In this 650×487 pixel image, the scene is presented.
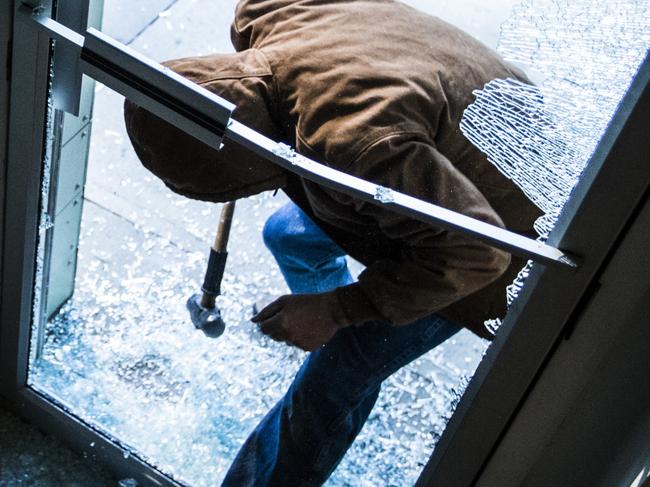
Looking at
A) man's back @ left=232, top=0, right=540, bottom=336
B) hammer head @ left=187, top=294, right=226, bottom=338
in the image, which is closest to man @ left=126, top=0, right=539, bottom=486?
man's back @ left=232, top=0, right=540, bottom=336

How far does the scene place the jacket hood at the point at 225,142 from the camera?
1079 millimetres

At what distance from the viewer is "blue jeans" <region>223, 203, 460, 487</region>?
1169 millimetres

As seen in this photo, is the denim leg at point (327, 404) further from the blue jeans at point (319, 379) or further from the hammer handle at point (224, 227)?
the hammer handle at point (224, 227)

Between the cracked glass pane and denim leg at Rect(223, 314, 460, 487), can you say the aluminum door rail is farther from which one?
denim leg at Rect(223, 314, 460, 487)

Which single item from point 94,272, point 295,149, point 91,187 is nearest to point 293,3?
point 295,149

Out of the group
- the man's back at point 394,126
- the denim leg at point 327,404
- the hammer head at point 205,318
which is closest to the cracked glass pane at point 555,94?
the man's back at point 394,126

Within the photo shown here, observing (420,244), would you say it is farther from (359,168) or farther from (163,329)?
(163,329)

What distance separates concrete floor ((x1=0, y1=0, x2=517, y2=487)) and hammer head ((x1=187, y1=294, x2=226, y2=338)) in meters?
0.09

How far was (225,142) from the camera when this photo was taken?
3.61 ft

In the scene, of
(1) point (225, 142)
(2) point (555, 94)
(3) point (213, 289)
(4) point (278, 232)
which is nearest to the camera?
Result: (2) point (555, 94)

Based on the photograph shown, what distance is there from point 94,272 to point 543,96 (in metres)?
0.77

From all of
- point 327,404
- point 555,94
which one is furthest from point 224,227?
point 555,94

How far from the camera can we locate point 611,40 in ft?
2.98

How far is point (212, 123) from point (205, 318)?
41 cm
